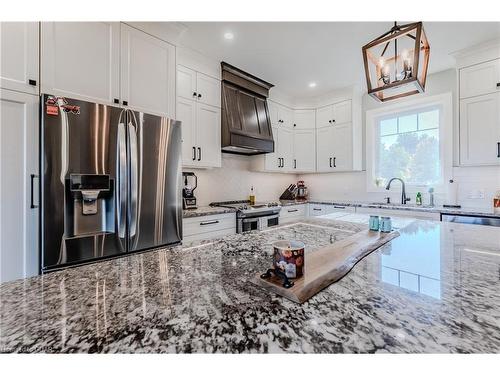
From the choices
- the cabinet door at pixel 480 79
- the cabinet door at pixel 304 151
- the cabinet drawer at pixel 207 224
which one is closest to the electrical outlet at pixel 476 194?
the cabinet door at pixel 480 79

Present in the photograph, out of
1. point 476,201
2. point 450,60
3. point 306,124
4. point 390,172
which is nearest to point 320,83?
point 306,124

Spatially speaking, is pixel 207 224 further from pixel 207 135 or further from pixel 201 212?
pixel 207 135

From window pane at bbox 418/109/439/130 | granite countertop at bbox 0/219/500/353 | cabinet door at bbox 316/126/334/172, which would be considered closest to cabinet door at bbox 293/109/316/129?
cabinet door at bbox 316/126/334/172

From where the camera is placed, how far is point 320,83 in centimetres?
354

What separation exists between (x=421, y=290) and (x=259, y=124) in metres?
3.04

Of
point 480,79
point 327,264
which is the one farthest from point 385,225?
point 480,79

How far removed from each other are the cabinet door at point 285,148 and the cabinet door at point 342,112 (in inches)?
30.4

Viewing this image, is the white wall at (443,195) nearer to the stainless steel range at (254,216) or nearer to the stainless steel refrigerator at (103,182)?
the stainless steel range at (254,216)

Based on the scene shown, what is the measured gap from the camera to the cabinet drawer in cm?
233

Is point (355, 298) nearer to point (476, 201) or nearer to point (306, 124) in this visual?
point (476, 201)

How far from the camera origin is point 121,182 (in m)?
1.70

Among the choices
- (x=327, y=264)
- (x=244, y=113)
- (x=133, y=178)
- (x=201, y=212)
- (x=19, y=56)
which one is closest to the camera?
(x=327, y=264)

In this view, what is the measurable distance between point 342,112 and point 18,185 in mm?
3959

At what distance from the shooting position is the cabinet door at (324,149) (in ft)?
12.8
